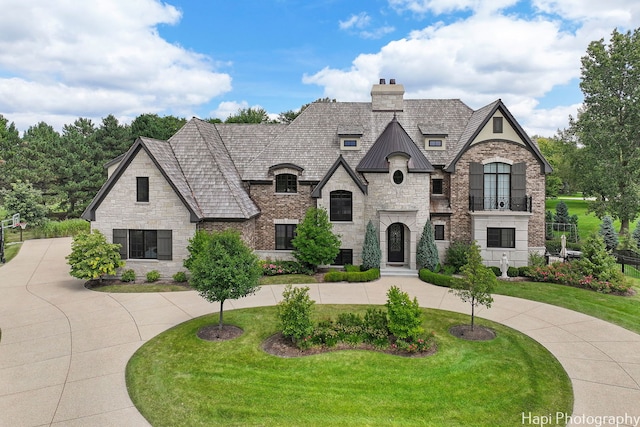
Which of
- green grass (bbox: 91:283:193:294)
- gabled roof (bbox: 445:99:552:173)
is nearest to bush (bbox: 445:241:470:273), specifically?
gabled roof (bbox: 445:99:552:173)

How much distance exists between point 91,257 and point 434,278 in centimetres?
1921

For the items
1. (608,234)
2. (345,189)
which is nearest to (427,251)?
(345,189)

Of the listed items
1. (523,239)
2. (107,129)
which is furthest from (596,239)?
(107,129)

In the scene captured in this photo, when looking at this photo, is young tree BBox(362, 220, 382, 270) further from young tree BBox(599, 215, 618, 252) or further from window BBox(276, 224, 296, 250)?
young tree BBox(599, 215, 618, 252)

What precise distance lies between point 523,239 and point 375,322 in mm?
15410

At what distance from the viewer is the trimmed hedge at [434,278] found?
21.1 meters

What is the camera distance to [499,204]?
2503cm

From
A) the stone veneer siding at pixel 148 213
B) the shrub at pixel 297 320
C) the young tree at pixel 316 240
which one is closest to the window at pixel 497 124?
the young tree at pixel 316 240

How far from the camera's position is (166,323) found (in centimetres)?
1533

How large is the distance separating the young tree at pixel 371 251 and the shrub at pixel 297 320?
10.7 meters

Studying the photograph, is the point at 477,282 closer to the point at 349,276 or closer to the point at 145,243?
the point at 349,276

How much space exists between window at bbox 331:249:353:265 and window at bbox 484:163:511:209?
9.72 metres

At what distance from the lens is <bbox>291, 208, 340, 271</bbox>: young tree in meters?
22.8

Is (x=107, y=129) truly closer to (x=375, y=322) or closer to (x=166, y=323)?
(x=166, y=323)
